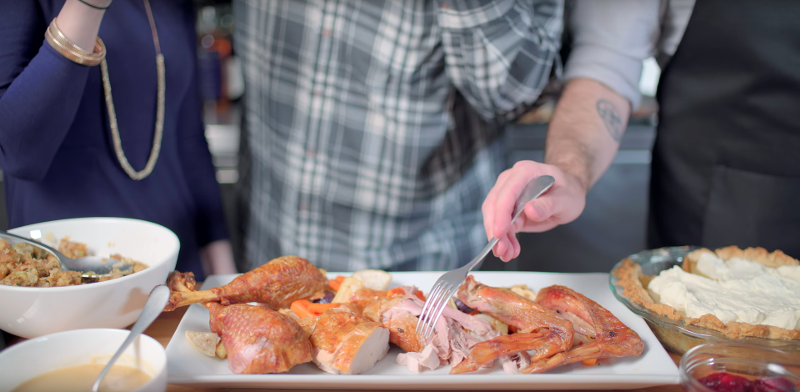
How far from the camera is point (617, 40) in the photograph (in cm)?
145

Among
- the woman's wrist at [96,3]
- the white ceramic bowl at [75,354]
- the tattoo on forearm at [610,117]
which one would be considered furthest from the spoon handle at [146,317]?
the tattoo on forearm at [610,117]

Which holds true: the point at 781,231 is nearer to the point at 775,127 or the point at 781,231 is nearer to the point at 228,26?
the point at 775,127

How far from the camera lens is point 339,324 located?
35.6 inches

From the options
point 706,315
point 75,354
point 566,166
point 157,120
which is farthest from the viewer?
point 157,120

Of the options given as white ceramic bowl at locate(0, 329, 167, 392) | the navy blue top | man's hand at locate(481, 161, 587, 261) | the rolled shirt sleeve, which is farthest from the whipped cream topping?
the navy blue top

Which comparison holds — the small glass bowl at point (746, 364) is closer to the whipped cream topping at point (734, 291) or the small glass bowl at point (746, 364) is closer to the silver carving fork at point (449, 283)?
the whipped cream topping at point (734, 291)

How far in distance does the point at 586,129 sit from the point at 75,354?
48.1 inches

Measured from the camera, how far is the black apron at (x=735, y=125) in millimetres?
1316

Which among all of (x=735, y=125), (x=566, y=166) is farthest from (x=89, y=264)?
(x=735, y=125)

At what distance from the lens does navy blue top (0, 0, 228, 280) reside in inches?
40.4

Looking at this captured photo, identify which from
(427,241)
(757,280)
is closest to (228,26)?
(427,241)

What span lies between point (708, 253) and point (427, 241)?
0.74 meters

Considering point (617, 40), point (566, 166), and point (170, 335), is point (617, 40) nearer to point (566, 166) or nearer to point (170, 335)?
point (566, 166)

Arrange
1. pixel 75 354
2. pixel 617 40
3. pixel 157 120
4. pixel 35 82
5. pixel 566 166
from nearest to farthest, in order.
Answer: pixel 75 354
pixel 35 82
pixel 566 166
pixel 157 120
pixel 617 40
